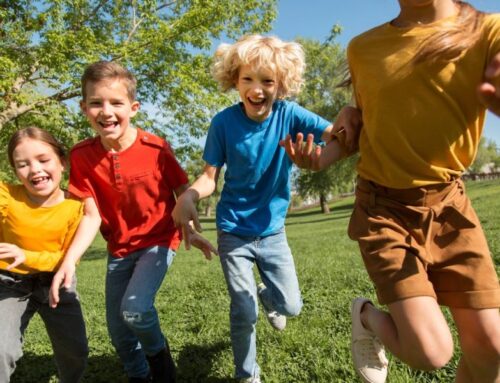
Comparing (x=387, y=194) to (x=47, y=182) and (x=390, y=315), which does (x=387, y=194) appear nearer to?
(x=390, y=315)

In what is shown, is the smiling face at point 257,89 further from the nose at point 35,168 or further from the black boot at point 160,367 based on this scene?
the black boot at point 160,367

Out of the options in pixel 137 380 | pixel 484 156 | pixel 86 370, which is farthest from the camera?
pixel 484 156

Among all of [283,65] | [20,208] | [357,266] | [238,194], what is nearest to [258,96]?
[283,65]

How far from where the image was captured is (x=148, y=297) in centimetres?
319

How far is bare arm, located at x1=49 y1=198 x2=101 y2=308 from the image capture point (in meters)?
2.89

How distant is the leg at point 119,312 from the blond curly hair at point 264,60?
1526 mm

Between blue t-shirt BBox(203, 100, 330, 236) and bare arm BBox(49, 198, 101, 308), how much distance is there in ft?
2.89

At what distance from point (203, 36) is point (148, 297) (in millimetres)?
13499

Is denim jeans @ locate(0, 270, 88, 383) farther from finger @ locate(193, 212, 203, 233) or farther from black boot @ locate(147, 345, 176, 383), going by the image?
finger @ locate(193, 212, 203, 233)

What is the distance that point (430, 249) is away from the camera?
239 centimetres

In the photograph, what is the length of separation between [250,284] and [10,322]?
1.54 metres

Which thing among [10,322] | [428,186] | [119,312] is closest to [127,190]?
[119,312]

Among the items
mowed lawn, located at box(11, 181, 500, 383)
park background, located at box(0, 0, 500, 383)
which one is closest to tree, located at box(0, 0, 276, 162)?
park background, located at box(0, 0, 500, 383)

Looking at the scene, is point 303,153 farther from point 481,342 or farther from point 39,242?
point 39,242
